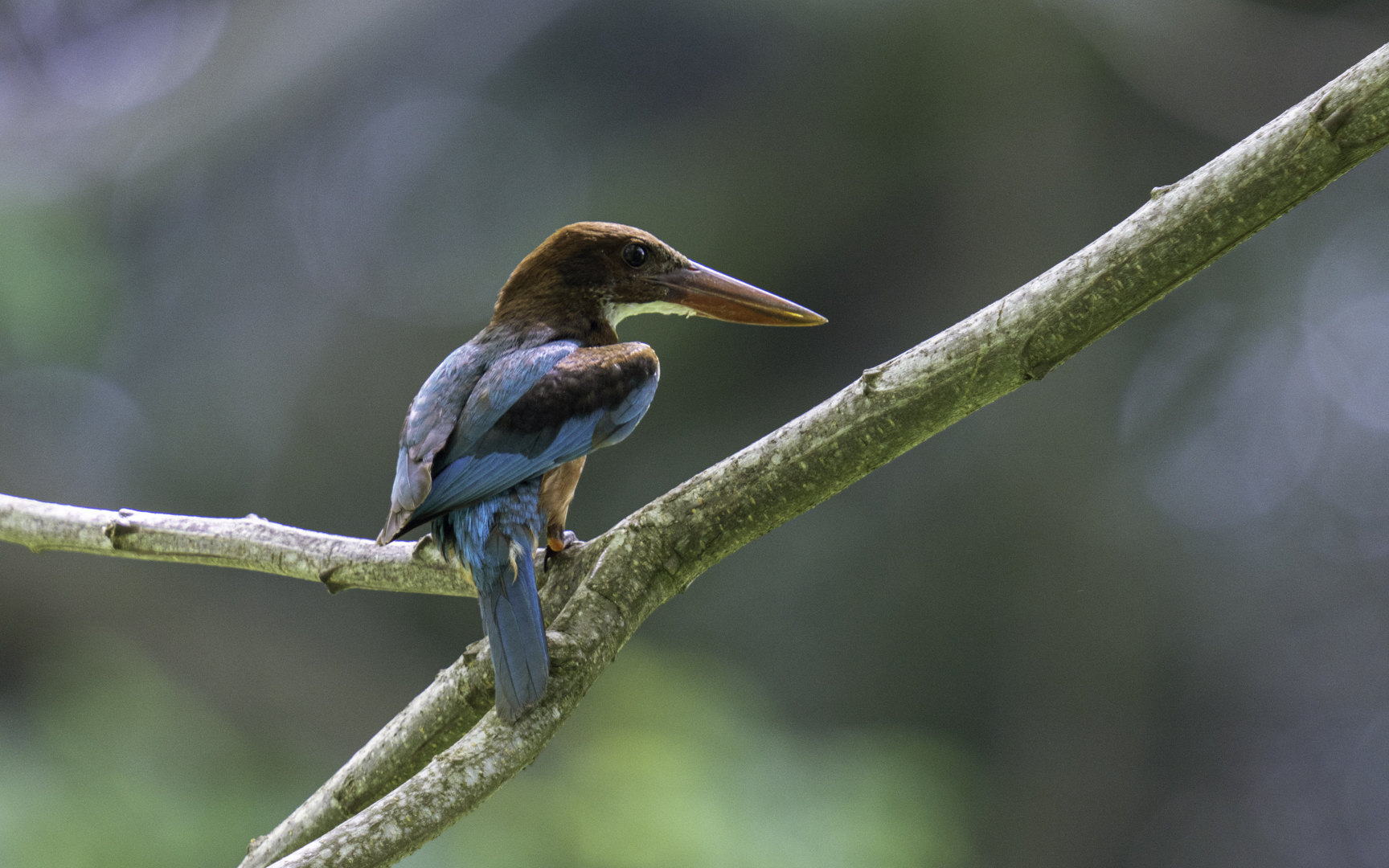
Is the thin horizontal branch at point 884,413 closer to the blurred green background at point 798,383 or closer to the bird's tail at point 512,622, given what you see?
the bird's tail at point 512,622

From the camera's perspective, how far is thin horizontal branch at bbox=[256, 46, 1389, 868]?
1135 mm

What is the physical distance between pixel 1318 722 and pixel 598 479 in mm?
3205

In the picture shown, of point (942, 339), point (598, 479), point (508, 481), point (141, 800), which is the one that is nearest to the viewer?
point (942, 339)

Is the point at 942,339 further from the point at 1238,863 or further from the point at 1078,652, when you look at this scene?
the point at 1238,863

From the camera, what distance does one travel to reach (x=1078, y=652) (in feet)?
14.7

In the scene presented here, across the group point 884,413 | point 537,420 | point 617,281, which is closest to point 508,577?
point 537,420

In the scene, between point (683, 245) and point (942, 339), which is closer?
point (942, 339)

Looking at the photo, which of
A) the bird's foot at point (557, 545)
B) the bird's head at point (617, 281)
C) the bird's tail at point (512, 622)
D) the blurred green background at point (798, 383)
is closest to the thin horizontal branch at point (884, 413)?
the bird's tail at point (512, 622)

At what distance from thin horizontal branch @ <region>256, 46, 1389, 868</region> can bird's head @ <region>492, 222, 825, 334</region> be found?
69 cm

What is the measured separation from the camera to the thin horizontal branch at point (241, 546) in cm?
175

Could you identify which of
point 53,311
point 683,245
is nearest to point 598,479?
point 683,245

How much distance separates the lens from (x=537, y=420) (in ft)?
5.56

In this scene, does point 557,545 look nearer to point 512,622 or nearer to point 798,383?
point 512,622

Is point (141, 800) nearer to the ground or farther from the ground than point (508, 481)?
farther from the ground
